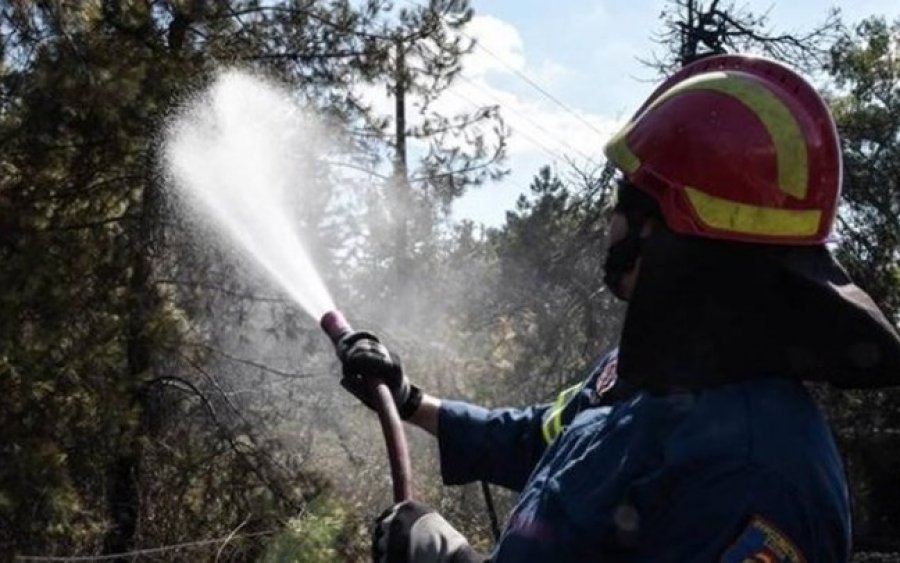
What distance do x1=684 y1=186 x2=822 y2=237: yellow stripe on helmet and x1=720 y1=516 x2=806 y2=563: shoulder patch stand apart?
489 millimetres

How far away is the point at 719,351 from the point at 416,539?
0.70 m

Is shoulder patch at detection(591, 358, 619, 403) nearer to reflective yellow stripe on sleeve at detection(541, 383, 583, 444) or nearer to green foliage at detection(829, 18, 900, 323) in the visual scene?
reflective yellow stripe on sleeve at detection(541, 383, 583, 444)

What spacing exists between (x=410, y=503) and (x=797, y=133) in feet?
3.33

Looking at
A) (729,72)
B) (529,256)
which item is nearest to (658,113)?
(729,72)

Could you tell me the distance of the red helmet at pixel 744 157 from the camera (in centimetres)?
173

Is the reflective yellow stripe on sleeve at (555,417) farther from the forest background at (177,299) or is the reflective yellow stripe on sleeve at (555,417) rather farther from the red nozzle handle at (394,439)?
the forest background at (177,299)

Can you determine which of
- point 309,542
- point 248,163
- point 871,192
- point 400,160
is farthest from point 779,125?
point 871,192

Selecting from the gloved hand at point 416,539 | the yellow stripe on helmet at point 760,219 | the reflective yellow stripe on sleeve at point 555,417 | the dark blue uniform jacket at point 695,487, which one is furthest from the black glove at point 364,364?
the yellow stripe on helmet at point 760,219

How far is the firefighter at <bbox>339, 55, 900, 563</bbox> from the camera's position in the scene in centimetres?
155

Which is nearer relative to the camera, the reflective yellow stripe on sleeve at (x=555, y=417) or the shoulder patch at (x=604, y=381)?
the shoulder patch at (x=604, y=381)

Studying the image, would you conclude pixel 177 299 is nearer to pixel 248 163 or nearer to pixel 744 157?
pixel 248 163

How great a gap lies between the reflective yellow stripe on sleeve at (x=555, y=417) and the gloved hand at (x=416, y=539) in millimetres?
593

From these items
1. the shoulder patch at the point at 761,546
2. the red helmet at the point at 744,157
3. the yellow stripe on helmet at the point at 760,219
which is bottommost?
the shoulder patch at the point at 761,546

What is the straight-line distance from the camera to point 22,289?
688 cm
